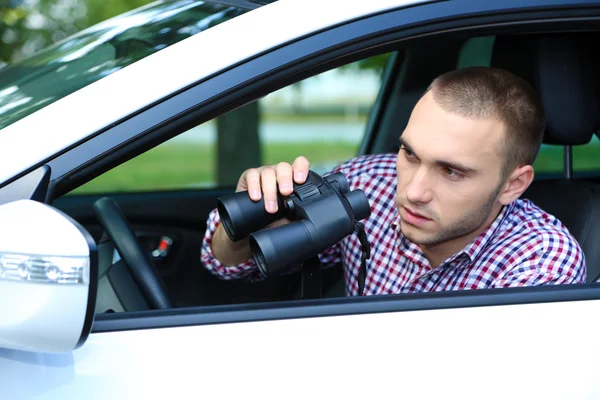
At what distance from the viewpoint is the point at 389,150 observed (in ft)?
9.46

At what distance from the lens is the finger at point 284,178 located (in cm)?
160

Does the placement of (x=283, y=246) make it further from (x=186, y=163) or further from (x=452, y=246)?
(x=186, y=163)

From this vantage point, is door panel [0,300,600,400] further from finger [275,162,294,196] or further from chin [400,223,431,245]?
chin [400,223,431,245]

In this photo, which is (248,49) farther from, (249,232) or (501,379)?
(501,379)

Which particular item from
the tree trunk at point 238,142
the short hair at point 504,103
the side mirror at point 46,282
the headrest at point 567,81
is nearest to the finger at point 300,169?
the short hair at point 504,103

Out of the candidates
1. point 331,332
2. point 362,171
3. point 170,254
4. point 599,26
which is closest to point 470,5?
point 599,26

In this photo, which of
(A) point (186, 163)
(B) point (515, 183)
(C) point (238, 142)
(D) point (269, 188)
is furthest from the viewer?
(A) point (186, 163)

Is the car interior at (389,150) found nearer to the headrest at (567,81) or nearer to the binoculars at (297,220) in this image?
the headrest at (567,81)

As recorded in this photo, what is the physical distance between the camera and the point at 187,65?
1392 millimetres

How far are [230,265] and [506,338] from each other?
0.92m

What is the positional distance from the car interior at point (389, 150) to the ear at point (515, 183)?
6.3 inches

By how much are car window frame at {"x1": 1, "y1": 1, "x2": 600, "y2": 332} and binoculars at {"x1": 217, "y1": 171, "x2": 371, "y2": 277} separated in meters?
0.10

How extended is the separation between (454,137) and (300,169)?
0.39m

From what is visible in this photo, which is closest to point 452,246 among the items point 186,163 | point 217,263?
point 217,263
